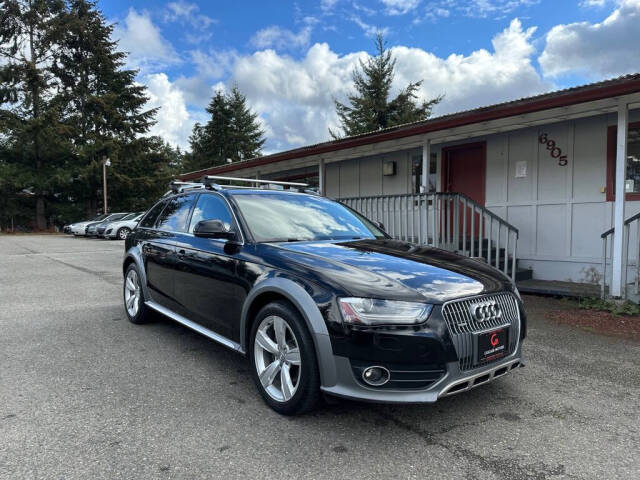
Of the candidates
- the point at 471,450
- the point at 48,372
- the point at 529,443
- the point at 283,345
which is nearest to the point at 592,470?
the point at 529,443

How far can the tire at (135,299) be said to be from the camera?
5125 mm

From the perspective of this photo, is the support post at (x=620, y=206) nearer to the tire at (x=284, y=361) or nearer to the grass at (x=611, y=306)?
the grass at (x=611, y=306)

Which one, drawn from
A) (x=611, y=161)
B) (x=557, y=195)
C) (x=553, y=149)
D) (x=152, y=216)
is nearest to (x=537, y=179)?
(x=557, y=195)

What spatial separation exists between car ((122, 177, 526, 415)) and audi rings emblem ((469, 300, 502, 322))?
0.4 inches

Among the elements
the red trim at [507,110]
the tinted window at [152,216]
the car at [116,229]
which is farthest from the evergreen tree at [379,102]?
the tinted window at [152,216]

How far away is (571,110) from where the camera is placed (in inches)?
260

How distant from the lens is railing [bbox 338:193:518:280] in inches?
303

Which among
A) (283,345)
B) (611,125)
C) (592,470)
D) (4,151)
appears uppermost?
(4,151)

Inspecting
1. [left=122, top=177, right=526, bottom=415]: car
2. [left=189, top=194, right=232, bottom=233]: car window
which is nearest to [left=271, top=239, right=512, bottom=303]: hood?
[left=122, top=177, right=526, bottom=415]: car

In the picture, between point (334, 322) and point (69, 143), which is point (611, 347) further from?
point (69, 143)

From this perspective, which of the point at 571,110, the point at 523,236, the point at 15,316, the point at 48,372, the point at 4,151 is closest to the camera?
the point at 48,372

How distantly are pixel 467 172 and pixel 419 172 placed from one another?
125 cm

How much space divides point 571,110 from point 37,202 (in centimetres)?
3567

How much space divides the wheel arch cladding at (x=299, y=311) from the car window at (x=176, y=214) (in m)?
1.62
